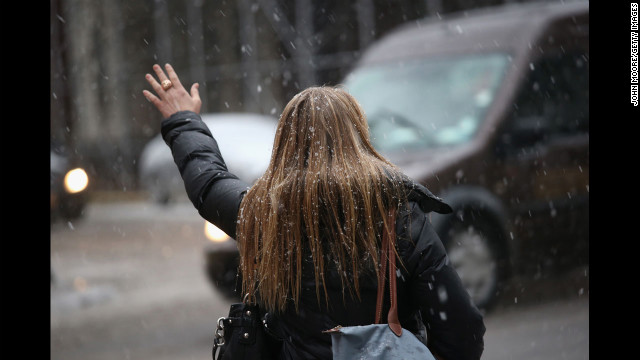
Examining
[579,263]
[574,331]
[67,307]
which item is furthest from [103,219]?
[574,331]

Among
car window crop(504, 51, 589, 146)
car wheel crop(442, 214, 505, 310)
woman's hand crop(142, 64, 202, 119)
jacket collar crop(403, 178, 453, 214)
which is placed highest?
woman's hand crop(142, 64, 202, 119)

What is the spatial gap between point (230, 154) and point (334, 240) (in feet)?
29.8

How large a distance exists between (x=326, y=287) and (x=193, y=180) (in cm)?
63

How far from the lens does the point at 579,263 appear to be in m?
7.84

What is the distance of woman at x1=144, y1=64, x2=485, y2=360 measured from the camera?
243 cm

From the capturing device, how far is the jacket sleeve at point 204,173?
8.77 ft

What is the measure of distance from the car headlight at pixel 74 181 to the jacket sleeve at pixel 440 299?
300 inches

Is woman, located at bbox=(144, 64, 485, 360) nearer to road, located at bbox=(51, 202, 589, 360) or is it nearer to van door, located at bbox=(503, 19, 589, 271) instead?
road, located at bbox=(51, 202, 589, 360)

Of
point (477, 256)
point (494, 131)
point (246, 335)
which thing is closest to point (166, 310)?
point (477, 256)

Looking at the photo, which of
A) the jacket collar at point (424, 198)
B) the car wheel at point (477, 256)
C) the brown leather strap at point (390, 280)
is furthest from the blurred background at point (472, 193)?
the brown leather strap at point (390, 280)

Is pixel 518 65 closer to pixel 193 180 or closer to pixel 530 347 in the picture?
pixel 530 347

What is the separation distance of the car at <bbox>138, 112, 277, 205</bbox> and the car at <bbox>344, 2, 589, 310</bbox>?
139cm

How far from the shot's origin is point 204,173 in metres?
2.75

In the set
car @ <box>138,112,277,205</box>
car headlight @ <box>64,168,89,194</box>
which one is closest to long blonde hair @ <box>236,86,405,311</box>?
car @ <box>138,112,277,205</box>
